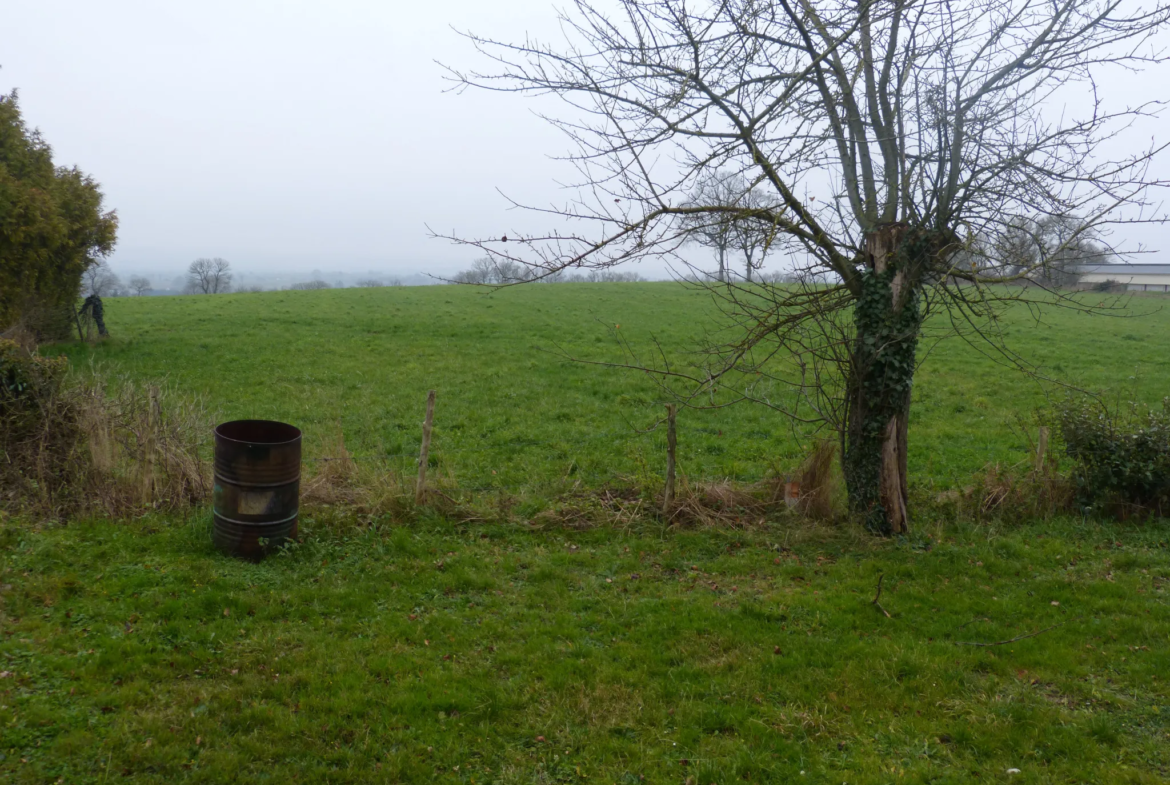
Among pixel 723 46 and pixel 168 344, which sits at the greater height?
pixel 723 46

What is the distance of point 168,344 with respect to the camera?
71.9 ft

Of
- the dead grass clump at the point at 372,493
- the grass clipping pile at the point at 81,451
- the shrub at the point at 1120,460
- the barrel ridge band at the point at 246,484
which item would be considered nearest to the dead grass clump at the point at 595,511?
the dead grass clump at the point at 372,493

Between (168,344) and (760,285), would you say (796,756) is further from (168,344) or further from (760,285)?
(168,344)

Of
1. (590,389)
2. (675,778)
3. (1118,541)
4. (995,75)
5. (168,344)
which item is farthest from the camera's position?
(168,344)

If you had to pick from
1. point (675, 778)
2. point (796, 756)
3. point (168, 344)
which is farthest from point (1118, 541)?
point (168, 344)

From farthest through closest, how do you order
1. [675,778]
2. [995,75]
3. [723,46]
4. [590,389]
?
[590,389] → [995,75] → [723,46] → [675,778]

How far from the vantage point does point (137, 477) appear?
770cm

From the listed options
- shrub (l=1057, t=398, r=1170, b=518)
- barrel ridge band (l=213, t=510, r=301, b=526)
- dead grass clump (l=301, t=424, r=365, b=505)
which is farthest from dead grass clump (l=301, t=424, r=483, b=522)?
shrub (l=1057, t=398, r=1170, b=518)

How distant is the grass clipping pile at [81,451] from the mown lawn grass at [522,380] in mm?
1865

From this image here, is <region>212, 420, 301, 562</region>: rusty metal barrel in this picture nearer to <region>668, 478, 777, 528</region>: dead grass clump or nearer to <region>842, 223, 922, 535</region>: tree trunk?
<region>668, 478, 777, 528</region>: dead grass clump

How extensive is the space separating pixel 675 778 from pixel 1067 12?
747 cm

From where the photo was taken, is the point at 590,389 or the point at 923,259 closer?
the point at 923,259

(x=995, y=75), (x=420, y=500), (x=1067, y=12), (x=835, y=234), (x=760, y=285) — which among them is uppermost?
(x=1067, y=12)

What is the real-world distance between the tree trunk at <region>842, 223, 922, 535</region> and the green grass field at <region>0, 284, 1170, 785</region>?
1.55 ft
